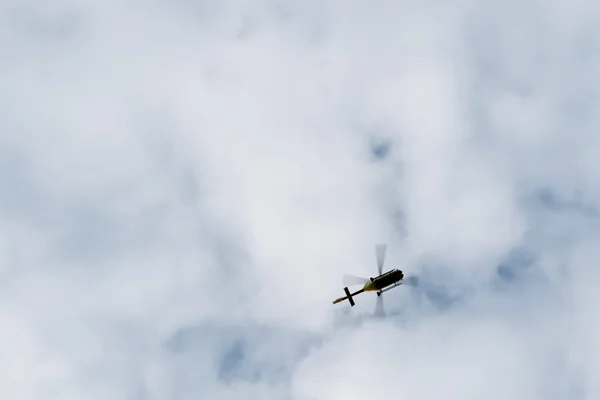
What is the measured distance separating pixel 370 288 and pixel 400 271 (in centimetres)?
1087

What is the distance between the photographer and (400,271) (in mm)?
192000

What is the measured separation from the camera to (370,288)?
197 metres
